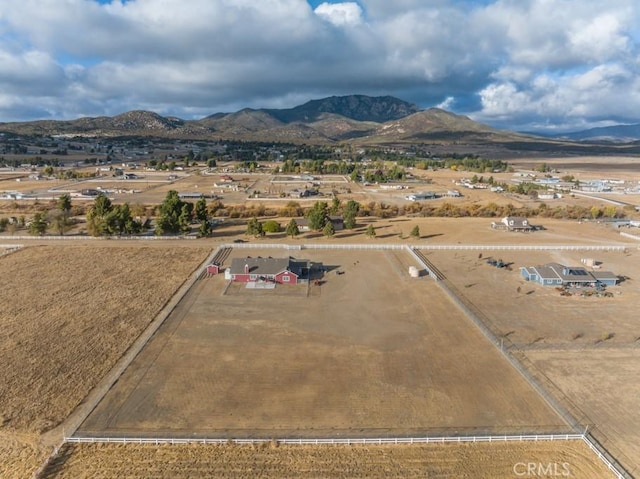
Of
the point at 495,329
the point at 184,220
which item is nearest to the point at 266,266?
the point at 495,329

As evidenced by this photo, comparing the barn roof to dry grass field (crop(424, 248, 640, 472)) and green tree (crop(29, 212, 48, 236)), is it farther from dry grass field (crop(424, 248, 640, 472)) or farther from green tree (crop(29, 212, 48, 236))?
green tree (crop(29, 212, 48, 236))

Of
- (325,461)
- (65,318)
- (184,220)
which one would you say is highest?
(184,220)

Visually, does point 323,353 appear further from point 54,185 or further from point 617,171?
point 617,171

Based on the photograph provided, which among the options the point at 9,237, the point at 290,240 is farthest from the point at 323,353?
A: the point at 9,237

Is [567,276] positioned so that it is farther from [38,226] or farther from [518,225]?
[38,226]

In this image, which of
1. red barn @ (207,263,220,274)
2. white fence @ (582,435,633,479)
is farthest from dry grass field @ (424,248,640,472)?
red barn @ (207,263,220,274)

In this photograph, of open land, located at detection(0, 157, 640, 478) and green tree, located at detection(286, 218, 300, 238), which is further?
green tree, located at detection(286, 218, 300, 238)
